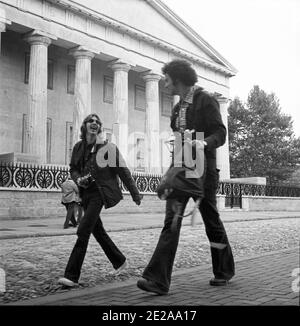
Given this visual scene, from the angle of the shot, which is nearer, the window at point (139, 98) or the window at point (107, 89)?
A: the window at point (107, 89)

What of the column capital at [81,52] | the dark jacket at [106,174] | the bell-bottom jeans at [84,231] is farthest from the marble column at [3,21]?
the bell-bottom jeans at [84,231]

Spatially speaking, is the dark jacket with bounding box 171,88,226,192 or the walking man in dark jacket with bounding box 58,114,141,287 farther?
the walking man in dark jacket with bounding box 58,114,141,287

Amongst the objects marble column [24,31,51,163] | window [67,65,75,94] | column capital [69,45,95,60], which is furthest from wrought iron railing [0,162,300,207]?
window [67,65,75,94]

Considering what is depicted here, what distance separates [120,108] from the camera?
27.6 m

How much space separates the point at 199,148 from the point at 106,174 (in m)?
1.28

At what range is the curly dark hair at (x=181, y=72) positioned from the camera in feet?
14.4

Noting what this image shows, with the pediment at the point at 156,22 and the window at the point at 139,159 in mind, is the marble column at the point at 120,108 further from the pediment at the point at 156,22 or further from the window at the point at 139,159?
the window at the point at 139,159

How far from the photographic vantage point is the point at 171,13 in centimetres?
3309

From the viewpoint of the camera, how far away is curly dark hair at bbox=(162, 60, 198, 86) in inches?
173

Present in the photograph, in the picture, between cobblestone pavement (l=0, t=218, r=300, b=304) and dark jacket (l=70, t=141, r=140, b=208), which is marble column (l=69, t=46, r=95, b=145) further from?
dark jacket (l=70, t=141, r=140, b=208)

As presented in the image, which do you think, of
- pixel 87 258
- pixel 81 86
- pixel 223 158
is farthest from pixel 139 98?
pixel 87 258

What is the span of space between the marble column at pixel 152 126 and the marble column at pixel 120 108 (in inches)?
91.4

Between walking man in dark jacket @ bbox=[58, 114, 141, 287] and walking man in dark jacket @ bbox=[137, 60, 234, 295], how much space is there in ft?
2.86
